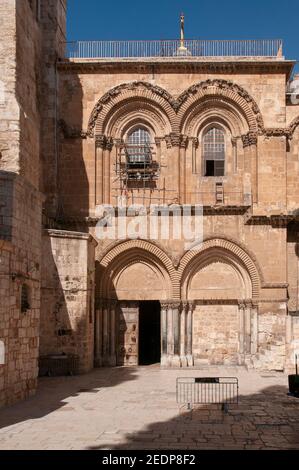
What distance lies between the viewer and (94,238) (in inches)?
971

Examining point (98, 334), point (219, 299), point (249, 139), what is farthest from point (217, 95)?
point (98, 334)

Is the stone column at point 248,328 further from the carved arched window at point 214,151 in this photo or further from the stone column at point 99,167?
the stone column at point 99,167

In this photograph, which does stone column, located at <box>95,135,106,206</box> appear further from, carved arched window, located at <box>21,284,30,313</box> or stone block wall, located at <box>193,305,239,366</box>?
carved arched window, located at <box>21,284,30,313</box>

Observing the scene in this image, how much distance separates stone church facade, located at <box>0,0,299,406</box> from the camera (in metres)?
24.4

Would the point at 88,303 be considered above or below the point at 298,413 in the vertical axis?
above

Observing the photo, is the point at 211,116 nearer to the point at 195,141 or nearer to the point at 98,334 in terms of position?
the point at 195,141

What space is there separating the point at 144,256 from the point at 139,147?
4.44 metres

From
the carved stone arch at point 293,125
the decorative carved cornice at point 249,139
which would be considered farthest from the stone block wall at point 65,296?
the carved stone arch at point 293,125

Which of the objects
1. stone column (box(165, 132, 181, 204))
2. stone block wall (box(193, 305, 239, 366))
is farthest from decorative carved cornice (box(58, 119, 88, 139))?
A: stone block wall (box(193, 305, 239, 366))

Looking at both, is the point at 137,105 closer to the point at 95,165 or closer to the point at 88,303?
the point at 95,165

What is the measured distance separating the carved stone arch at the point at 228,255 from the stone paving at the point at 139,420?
5181 mm
